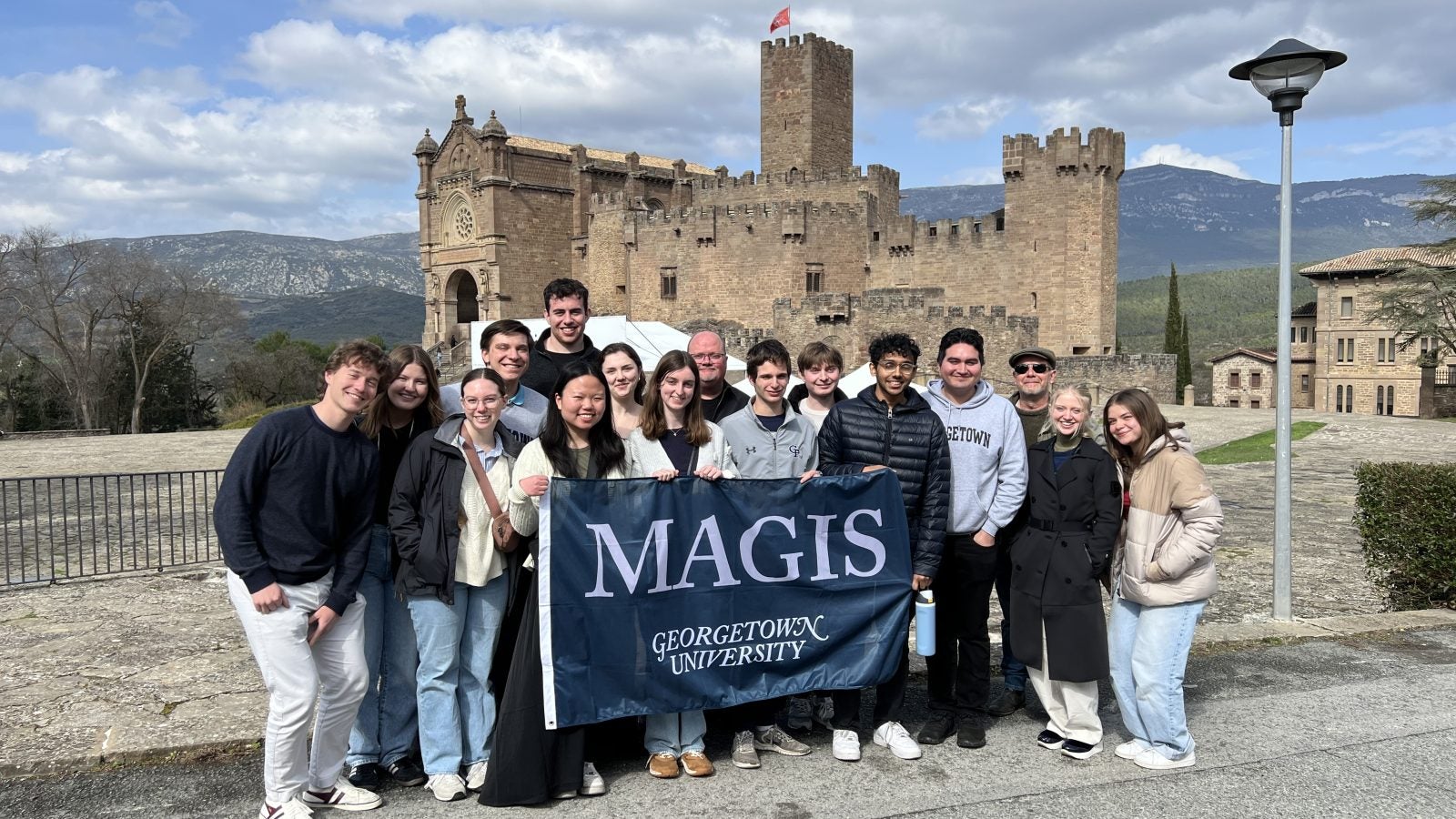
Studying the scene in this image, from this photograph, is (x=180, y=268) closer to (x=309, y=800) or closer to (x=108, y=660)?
(x=108, y=660)

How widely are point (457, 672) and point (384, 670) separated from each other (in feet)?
1.43

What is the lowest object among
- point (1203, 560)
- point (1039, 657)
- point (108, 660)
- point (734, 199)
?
point (108, 660)

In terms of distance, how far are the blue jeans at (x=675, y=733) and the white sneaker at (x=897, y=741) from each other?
958 millimetres

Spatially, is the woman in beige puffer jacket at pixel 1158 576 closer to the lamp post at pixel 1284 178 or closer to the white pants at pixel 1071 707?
the white pants at pixel 1071 707

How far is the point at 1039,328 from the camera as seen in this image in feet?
116

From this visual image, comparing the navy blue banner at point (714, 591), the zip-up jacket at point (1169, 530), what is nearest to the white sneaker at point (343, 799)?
the navy blue banner at point (714, 591)

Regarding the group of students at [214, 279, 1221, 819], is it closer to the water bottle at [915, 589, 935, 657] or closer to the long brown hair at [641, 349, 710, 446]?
the long brown hair at [641, 349, 710, 446]

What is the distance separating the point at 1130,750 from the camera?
4949 millimetres

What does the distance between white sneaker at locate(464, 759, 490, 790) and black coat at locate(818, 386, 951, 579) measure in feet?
7.36

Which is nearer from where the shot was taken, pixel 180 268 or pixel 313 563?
pixel 313 563

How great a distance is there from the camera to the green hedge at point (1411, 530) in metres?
7.59

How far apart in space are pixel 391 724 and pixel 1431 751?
511 centimetres

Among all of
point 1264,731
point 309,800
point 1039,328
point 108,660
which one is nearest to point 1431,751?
point 1264,731

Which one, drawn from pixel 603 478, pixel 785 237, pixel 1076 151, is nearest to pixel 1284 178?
pixel 603 478
